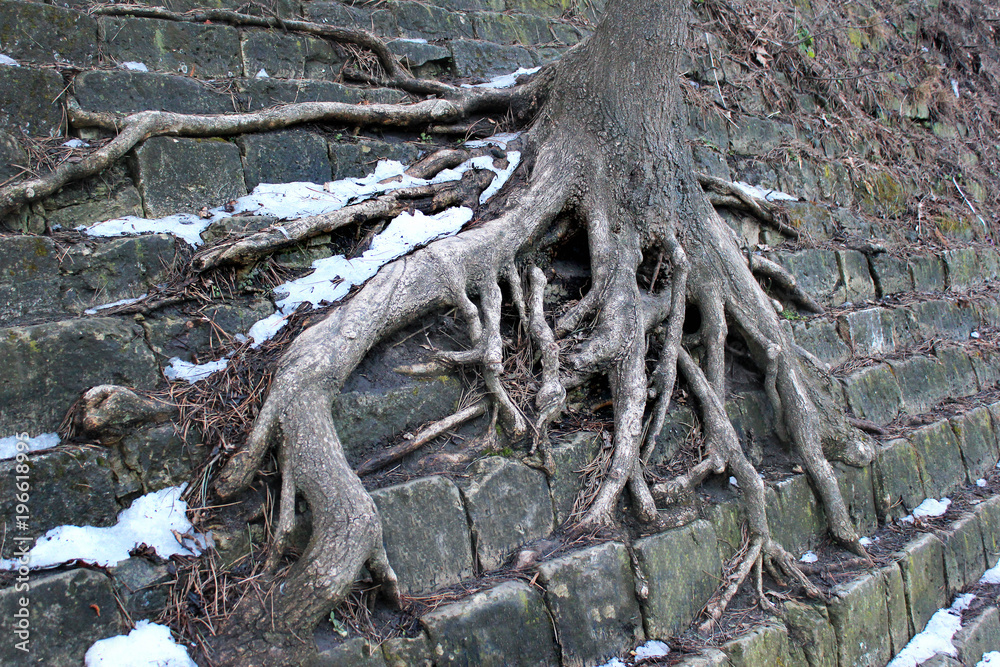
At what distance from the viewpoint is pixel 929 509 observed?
4500 millimetres

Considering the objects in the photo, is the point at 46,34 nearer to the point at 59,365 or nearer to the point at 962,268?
the point at 59,365

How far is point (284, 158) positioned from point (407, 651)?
2.62 meters

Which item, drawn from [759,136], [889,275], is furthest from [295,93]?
[889,275]

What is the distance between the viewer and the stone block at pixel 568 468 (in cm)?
315

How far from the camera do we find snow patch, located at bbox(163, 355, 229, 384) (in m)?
2.76

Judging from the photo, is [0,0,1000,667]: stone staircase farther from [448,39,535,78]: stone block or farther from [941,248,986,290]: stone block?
[941,248,986,290]: stone block

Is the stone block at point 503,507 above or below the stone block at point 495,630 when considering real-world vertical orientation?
above

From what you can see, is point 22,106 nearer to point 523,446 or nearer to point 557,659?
point 523,446

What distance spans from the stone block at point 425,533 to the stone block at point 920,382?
12.5 feet

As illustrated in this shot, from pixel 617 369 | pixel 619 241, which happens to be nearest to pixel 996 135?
pixel 619 241

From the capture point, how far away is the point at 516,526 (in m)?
3.00

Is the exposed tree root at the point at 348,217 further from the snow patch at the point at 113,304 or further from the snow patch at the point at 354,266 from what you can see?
the snow patch at the point at 113,304

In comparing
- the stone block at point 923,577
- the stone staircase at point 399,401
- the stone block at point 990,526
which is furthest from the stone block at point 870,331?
the stone block at point 923,577

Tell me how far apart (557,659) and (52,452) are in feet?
6.98
